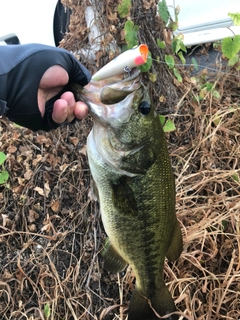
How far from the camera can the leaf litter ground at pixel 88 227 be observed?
2.83 metres

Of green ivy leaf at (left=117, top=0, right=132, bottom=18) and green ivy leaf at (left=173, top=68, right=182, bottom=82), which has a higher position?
green ivy leaf at (left=117, top=0, right=132, bottom=18)

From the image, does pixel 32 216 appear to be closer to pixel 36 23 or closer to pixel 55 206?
pixel 55 206

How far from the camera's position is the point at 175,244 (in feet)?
7.11

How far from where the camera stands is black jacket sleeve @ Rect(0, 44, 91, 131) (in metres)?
1.86

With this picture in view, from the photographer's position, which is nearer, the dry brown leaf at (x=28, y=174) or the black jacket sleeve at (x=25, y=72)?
the black jacket sleeve at (x=25, y=72)

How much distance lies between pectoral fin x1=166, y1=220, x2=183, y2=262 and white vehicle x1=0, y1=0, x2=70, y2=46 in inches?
107

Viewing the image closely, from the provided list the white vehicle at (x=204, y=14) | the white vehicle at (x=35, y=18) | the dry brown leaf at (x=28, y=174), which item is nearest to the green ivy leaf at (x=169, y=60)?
the white vehicle at (x=35, y=18)

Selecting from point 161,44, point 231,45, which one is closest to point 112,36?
point 161,44

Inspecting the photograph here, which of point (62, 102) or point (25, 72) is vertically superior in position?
point (25, 72)

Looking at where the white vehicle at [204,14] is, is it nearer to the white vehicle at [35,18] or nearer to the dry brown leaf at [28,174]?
the white vehicle at [35,18]

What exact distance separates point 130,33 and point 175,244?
168 centimetres

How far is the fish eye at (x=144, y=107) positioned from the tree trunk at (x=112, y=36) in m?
1.41

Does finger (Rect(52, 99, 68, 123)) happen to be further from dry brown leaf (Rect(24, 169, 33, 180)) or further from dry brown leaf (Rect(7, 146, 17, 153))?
dry brown leaf (Rect(7, 146, 17, 153))

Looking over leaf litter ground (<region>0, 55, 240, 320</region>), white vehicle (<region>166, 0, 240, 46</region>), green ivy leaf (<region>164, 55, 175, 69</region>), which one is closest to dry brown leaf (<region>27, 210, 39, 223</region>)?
leaf litter ground (<region>0, 55, 240, 320</region>)
